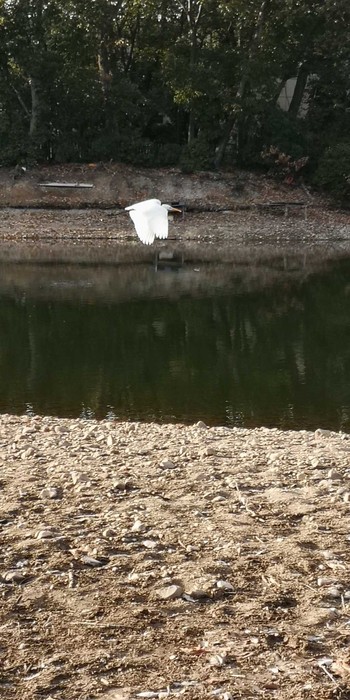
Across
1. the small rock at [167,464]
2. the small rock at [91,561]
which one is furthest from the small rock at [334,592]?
the small rock at [167,464]

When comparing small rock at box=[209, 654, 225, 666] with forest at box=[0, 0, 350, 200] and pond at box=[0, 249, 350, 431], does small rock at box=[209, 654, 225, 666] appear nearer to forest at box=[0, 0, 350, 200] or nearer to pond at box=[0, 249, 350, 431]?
pond at box=[0, 249, 350, 431]

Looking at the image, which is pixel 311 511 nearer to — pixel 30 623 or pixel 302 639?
pixel 302 639

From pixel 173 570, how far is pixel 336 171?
115ft

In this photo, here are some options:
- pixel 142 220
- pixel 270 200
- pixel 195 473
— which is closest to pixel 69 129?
pixel 270 200

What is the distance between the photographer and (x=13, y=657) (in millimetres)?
4121

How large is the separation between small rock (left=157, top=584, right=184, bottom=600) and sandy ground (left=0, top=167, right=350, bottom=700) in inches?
0.5

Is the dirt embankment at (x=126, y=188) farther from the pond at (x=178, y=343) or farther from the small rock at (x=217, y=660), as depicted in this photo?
the small rock at (x=217, y=660)

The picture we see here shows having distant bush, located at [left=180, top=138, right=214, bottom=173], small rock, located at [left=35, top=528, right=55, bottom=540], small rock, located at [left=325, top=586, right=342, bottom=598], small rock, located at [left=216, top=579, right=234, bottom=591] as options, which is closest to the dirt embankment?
distant bush, located at [left=180, top=138, right=214, bottom=173]

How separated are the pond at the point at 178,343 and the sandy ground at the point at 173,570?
Answer: 4.07 m

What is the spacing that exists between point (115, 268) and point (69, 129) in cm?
1648

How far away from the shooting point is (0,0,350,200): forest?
37.0m

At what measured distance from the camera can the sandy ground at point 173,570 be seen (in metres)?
4.03

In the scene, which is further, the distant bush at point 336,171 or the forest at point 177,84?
the distant bush at point 336,171

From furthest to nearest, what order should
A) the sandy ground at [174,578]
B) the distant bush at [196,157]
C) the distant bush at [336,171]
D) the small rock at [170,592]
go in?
the distant bush at [196,157]
the distant bush at [336,171]
the small rock at [170,592]
the sandy ground at [174,578]
